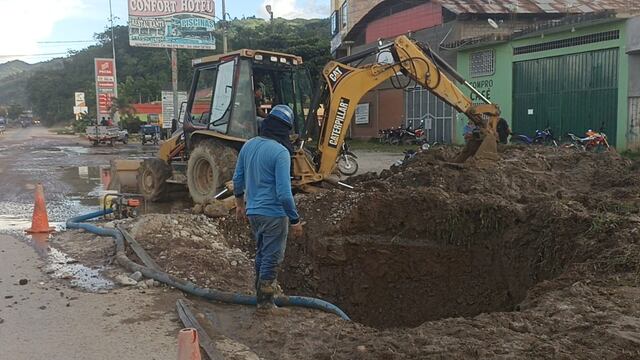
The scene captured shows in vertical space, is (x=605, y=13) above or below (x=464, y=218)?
above

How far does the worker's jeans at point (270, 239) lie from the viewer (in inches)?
215

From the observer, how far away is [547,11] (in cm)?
3012

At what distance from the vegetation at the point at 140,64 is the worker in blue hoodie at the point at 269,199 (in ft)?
22.8

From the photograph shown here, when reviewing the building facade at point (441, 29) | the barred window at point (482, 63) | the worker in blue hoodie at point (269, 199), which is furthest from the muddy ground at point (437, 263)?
the building facade at point (441, 29)

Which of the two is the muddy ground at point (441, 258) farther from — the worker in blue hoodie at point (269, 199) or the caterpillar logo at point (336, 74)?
the caterpillar logo at point (336, 74)

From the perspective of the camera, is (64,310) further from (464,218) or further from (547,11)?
(547,11)

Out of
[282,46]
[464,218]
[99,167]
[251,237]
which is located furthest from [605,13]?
[282,46]

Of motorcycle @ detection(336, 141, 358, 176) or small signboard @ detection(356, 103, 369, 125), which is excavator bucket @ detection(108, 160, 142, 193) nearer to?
motorcycle @ detection(336, 141, 358, 176)

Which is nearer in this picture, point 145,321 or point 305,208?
point 145,321

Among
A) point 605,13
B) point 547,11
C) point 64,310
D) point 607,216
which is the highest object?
point 547,11

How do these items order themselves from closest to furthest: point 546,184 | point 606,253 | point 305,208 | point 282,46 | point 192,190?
point 606,253 < point 305,208 < point 546,184 < point 192,190 < point 282,46

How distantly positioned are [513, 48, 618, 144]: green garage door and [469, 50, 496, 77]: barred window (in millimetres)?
1629

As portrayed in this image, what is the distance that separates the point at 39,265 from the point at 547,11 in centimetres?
2848

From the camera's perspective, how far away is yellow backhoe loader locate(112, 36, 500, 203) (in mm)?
10609
